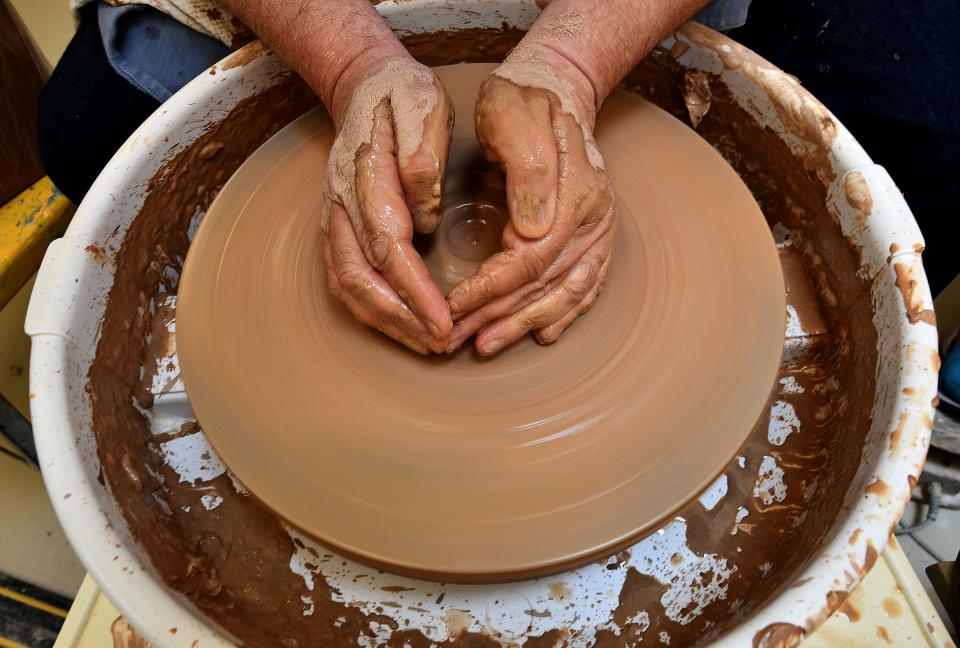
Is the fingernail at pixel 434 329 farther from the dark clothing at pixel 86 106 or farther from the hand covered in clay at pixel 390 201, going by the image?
the dark clothing at pixel 86 106

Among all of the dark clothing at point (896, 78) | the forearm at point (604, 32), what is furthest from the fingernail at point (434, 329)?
the dark clothing at point (896, 78)

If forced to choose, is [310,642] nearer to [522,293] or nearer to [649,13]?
[522,293]

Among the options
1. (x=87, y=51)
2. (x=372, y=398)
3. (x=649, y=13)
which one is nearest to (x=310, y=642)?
(x=372, y=398)

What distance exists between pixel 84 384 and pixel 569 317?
76 centimetres

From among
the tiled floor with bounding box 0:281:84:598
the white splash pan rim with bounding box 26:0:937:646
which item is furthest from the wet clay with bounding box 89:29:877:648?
the tiled floor with bounding box 0:281:84:598

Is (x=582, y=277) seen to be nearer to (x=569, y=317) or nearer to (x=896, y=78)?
(x=569, y=317)

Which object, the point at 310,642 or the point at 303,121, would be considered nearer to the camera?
the point at 310,642

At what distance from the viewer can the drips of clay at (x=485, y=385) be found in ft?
2.77

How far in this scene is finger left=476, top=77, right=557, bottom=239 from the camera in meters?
0.89

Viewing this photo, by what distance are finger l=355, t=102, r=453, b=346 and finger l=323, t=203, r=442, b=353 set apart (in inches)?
0.5

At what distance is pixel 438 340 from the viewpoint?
0.90m

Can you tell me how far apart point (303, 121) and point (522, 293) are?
0.60 m

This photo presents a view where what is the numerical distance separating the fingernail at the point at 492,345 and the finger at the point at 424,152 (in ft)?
0.67

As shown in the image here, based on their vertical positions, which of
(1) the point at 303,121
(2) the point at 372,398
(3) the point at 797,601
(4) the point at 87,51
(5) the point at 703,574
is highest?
(4) the point at 87,51
